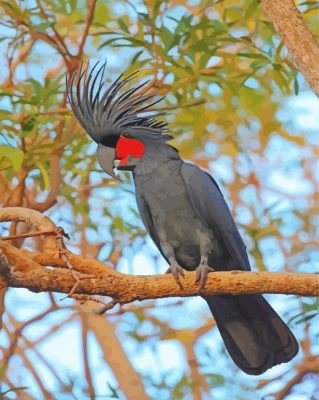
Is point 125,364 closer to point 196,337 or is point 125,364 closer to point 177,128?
point 196,337

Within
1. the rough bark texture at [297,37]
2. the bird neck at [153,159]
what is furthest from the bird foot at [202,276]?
the rough bark texture at [297,37]

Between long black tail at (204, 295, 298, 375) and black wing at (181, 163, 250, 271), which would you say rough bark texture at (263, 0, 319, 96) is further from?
long black tail at (204, 295, 298, 375)

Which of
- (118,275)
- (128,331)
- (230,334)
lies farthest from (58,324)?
(118,275)

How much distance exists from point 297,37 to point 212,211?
74 cm

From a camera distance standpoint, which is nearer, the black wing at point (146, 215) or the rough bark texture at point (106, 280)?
the rough bark texture at point (106, 280)

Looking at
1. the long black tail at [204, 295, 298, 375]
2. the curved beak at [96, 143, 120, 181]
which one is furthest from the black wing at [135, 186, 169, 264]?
the long black tail at [204, 295, 298, 375]

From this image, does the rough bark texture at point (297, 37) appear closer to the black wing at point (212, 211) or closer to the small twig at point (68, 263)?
the black wing at point (212, 211)

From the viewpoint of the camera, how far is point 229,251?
124 inches

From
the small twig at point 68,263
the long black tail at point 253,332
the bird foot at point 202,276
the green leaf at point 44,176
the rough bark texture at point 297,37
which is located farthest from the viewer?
the green leaf at point 44,176

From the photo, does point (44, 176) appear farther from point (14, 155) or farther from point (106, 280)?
point (106, 280)

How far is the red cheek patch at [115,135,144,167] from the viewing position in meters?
3.15

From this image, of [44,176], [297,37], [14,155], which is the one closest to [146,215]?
[44,176]

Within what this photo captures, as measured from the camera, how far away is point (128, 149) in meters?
3.19

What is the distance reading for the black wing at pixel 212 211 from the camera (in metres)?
3.13
